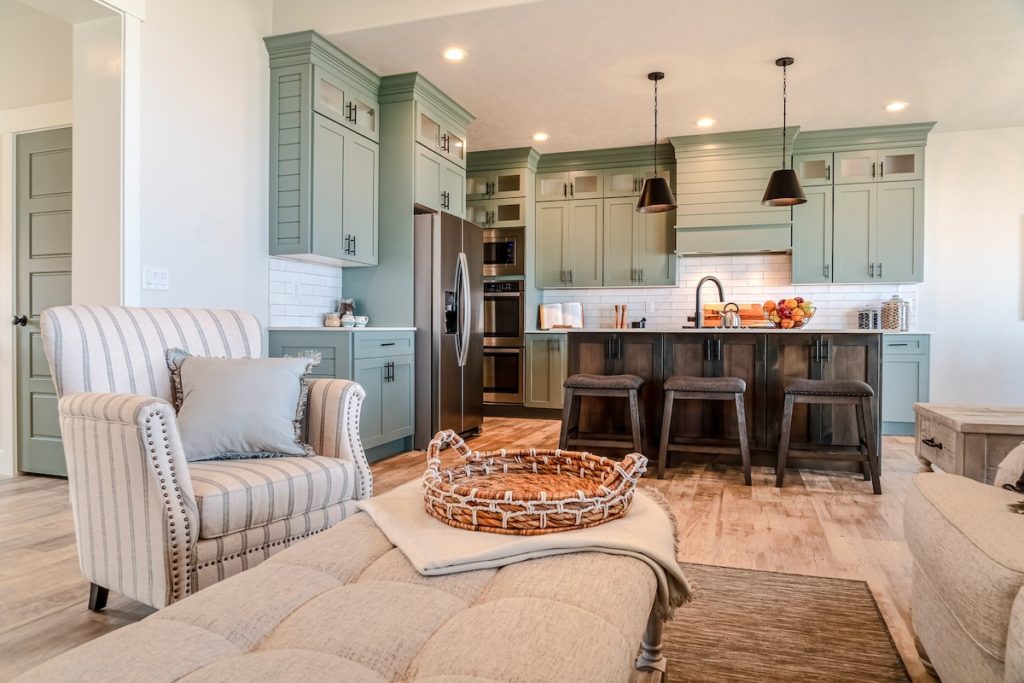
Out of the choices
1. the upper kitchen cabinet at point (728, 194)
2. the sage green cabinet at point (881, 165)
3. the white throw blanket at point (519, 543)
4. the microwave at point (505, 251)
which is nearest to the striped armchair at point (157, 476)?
the white throw blanket at point (519, 543)

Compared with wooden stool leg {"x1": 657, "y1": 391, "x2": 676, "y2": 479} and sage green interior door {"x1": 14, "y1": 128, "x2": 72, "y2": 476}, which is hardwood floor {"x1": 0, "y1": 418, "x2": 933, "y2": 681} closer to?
wooden stool leg {"x1": 657, "y1": 391, "x2": 676, "y2": 479}

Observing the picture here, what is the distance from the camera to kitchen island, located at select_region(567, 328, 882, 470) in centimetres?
387

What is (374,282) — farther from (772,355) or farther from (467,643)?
(467,643)

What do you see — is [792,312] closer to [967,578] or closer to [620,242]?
[620,242]

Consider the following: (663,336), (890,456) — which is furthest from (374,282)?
(890,456)

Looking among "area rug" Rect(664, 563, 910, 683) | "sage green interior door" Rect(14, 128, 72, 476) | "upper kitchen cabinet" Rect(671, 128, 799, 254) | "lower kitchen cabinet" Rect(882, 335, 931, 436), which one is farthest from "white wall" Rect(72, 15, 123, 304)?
"lower kitchen cabinet" Rect(882, 335, 931, 436)

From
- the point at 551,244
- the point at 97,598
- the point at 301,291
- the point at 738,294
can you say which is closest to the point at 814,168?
the point at 738,294

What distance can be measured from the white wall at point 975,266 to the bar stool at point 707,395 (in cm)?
323

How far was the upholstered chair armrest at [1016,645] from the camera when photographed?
40.2 inches

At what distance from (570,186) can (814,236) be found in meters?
2.37

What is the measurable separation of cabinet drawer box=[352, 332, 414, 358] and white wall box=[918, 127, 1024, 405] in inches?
181

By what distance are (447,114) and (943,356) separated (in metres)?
4.79

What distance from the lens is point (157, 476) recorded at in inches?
65.1

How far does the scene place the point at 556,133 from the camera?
6.10m
